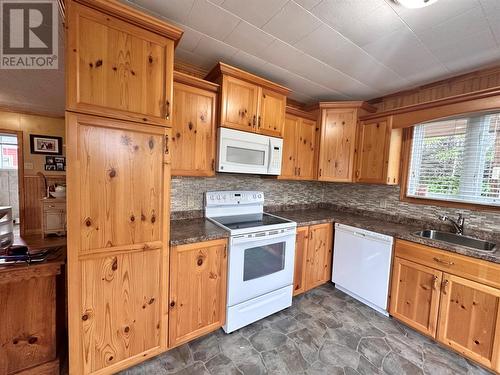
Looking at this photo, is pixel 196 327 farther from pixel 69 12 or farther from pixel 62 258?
pixel 69 12

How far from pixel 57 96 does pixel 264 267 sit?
159 inches

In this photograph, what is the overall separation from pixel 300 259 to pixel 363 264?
0.69 m

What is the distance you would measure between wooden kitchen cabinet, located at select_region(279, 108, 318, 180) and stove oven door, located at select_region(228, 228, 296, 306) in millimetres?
824

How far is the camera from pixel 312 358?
Answer: 163 centimetres

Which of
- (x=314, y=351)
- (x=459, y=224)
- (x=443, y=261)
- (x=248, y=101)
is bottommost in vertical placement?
(x=314, y=351)

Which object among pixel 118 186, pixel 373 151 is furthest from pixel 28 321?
pixel 373 151

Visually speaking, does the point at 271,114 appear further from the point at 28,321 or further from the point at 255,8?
the point at 28,321

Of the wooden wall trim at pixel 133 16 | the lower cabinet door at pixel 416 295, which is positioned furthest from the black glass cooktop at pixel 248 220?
the wooden wall trim at pixel 133 16

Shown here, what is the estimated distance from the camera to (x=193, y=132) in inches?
73.5

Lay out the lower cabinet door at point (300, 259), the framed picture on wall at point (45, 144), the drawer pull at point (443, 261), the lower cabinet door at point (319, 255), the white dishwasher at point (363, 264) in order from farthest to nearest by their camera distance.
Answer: the framed picture on wall at point (45, 144) < the lower cabinet door at point (319, 255) < the lower cabinet door at point (300, 259) < the white dishwasher at point (363, 264) < the drawer pull at point (443, 261)

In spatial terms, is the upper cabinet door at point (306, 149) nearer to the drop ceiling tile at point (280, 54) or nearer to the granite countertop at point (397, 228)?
the granite countertop at point (397, 228)

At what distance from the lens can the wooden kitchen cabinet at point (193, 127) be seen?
178 cm

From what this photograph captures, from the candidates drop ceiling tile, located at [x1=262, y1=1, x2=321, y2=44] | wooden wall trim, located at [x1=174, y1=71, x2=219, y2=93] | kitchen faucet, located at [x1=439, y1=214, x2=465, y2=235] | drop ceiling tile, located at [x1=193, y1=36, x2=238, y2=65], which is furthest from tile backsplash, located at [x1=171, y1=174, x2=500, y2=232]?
drop ceiling tile, located at [x1=262, y1=1, x2=321, y2=44]

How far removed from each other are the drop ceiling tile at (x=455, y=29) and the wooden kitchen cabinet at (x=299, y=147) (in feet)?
4.22
